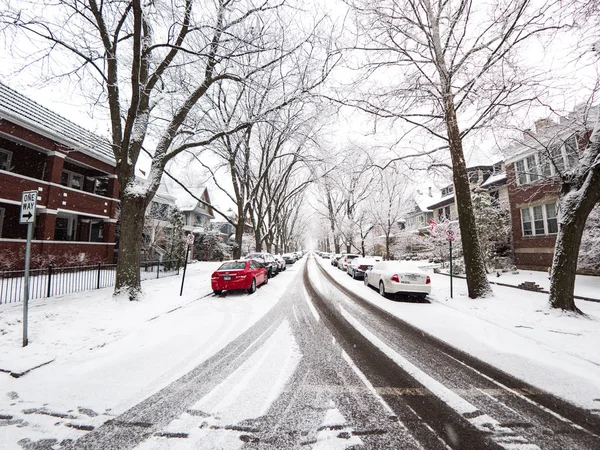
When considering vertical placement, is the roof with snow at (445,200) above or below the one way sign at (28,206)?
above

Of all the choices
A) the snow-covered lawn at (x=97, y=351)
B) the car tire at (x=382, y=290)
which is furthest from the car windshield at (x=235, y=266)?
the car tire at (x=382, y=290)

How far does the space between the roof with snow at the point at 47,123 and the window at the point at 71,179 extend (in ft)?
7.53

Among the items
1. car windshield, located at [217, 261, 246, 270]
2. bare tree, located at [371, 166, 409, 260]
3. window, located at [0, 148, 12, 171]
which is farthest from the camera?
bare tree, located at [371, 166, 409, 260]

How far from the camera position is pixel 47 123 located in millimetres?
14047

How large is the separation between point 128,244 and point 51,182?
10.1 meters

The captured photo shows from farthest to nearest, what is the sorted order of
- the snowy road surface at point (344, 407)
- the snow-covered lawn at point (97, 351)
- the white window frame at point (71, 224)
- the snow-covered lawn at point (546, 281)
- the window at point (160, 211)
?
the window at point (160, 211) → the white window frame at point (71, 224) → the snow-covered lawn at point (546, 281) → the snow-covered lawn at point (97, 351) → the snowy road surface at point (344, 407)

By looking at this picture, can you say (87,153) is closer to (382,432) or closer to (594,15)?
(382,432)

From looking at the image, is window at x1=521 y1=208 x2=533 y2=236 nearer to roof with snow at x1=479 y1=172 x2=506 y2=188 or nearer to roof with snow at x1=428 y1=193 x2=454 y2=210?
roof with snow at x1=479 y1=172 x2=506 y2=188

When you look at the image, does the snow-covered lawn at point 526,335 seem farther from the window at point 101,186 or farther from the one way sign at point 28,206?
the window at point 101,186

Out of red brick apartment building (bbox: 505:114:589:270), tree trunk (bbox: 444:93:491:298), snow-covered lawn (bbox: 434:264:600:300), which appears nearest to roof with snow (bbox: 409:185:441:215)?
red brick apartment building (bbox: 505:114:589:270)

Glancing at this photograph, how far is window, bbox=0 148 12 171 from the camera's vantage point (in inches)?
538

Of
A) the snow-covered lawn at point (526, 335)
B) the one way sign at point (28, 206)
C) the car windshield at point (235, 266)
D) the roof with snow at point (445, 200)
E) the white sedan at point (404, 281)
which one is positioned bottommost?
the snow-covered lawn at point (526, 335)

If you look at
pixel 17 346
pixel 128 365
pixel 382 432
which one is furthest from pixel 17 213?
pixel 382 432

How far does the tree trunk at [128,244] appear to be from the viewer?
27.6ft
